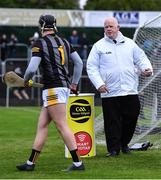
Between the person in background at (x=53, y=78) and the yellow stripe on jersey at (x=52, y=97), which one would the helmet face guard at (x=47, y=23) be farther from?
the yellow stripe on jersey at (x=52, y=97)

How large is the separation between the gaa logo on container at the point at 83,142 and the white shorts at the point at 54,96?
1807mm

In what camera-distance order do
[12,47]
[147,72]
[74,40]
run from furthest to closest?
[74,40], [12,47], [147,72]

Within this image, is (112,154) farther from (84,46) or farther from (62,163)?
(84,46)

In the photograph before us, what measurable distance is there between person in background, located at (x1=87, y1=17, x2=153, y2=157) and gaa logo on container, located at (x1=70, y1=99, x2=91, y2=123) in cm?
27

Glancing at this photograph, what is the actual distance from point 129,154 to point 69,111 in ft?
4.14

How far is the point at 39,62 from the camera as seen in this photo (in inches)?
358

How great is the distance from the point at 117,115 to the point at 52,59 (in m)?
2.15

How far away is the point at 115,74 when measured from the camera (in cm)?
1084

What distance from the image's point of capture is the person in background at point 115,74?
10.8 meters

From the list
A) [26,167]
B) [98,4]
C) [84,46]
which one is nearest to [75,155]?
[26,167]

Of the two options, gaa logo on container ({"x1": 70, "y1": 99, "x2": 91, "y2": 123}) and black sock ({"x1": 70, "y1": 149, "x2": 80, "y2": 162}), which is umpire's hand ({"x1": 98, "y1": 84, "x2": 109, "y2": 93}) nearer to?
gaa logo on container ({"x1": 70, "y1": 99, "x2": 91, "y2": 123})

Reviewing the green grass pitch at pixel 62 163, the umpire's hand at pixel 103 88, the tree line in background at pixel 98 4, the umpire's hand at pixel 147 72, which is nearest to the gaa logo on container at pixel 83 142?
the green grass pitch at pixel 62 163

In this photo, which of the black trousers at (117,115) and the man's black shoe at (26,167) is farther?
the black trousers at (117,115)

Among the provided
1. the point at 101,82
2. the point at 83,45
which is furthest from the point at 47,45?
the point at 83,45
